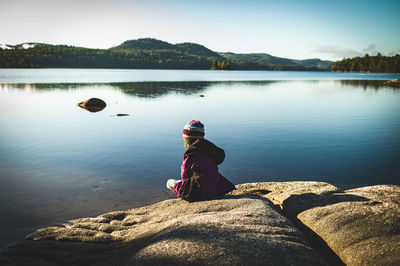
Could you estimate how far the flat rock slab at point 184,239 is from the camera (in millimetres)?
4191

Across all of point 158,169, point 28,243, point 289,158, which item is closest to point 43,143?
point 158,169

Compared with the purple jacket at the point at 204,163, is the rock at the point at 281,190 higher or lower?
lower

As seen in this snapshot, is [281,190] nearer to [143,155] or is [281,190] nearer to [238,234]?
[238,234]

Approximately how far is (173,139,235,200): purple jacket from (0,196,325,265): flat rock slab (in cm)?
38

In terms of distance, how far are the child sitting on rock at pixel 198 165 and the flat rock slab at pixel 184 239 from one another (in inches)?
12.4

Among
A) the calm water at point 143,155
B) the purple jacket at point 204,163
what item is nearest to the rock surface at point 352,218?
the purple jacket at point 204,163

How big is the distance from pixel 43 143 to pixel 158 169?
29.1ft

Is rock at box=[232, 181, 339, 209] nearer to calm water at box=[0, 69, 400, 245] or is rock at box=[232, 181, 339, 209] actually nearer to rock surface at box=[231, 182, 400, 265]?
rock surface at box=[231, 182, 400, 265]

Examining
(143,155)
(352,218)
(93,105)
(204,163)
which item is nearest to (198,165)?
(204,163)

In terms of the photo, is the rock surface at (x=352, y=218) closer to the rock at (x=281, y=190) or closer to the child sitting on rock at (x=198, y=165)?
the rock at (x=281, y=190)

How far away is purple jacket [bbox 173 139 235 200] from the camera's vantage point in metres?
6.50

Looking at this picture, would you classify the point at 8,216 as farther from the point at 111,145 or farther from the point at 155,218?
the point at 111,145

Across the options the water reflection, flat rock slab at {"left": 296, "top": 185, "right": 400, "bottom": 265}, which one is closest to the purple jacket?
flat rock slab at {"left": 296, "top": 185, "right": 400, "bottom": 265}

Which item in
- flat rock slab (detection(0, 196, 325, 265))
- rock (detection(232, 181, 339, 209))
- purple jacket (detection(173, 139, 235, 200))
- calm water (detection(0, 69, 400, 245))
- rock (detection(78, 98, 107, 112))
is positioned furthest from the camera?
rock (detection(78, 98, 107, 112))
